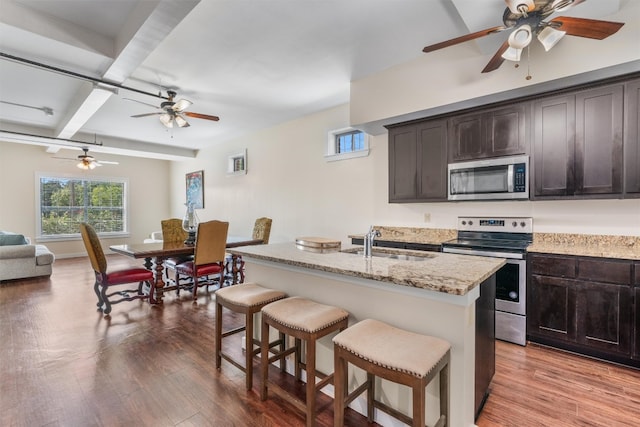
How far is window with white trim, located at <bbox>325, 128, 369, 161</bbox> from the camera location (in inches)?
170

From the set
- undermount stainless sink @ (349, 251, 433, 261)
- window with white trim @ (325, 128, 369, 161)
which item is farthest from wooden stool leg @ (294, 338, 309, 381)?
window with white trim @ (325, 128, 369, 161)

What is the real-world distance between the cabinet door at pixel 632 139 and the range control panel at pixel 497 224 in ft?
2.60

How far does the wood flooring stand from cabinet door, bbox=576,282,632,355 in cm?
17

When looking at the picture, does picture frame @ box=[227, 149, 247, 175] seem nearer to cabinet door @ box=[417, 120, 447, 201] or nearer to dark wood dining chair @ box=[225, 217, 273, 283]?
dark wood dining chair @ box=[225, 217, 273, 283]

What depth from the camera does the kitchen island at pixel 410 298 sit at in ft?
4.64

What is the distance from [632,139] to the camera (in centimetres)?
231

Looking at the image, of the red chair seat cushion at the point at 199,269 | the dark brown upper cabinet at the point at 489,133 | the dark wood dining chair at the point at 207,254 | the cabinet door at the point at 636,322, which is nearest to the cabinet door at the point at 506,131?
the dark brown upper cabinet at the point at 489,133

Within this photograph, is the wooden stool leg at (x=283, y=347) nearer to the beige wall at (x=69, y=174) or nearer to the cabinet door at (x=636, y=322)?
the cabinet door at (x=636, y=322)

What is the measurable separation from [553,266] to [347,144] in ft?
9.97

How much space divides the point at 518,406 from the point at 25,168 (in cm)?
988

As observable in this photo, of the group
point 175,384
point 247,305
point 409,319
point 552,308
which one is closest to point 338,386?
point 409,319

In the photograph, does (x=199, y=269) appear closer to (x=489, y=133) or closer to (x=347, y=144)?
(x=347, y=144)

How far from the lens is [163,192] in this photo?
29.7ft

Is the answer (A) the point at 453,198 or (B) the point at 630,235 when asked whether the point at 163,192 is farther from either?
(B) the point at 630,235
